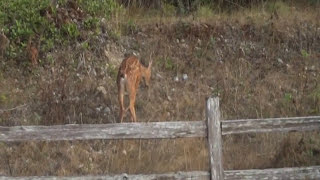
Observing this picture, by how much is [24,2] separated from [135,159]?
182 inches

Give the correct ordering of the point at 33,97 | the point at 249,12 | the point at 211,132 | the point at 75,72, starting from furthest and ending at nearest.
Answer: the point at 249,12 < the point at 75,72 < the point at 33,97 < the point at 211,132

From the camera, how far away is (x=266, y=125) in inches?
299

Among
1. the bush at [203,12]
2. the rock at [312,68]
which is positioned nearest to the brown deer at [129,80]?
the rock at [312,68]

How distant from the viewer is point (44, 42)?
491 inches

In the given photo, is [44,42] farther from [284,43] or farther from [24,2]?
[284,43]

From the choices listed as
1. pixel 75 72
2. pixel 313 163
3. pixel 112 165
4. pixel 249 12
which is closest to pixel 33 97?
pixel 75 72

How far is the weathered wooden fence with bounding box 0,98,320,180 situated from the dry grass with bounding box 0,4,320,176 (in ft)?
5.09

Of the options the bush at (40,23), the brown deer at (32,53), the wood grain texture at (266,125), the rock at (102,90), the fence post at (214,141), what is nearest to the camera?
the fence post at (214,141)

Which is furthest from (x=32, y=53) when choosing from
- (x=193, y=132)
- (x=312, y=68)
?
(x=193, y=132)

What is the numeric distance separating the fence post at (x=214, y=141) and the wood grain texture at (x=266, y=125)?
0.11 meters

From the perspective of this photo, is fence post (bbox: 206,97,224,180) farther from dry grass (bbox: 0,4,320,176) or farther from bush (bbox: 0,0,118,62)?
bush (bbox: 0,0,118,62)

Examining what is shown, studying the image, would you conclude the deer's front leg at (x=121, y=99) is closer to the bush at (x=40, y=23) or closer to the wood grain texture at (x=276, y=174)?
the bush at (x=40, y=23)

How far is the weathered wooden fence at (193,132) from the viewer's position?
7473 mm

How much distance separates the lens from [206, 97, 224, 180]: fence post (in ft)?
24.4
